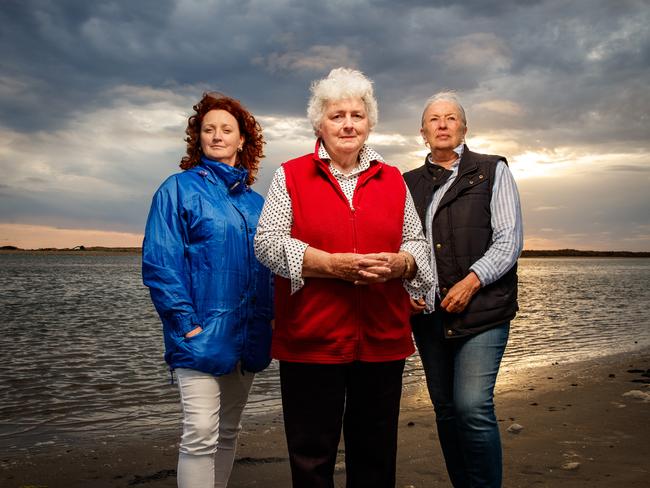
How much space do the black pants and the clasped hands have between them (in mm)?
398

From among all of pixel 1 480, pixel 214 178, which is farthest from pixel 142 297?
pixel 214 178

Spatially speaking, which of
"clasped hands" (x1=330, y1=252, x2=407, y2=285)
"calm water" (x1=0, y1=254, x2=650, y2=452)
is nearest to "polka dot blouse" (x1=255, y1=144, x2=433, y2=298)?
"clasped hands" (x1=330, y1=252, x2=407, y2=285)

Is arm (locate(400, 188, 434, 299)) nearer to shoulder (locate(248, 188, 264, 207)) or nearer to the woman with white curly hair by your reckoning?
the woman with white curly hair

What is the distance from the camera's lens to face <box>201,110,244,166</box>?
3.19 meters

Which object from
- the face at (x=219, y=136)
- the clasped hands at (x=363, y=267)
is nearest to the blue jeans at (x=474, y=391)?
the clasped hands at (x=363, y=267)

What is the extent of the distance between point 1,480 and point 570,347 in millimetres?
10440

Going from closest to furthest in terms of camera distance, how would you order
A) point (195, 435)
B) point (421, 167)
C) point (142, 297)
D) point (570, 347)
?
point (195, 435) < point (421, 167) < point (570, 347) < point (142, 297)

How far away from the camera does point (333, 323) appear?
97.6 inches

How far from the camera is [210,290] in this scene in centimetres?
291

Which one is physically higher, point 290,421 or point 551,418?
point 290,421

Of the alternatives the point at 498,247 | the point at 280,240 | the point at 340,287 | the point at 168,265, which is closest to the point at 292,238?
the point at 280,240

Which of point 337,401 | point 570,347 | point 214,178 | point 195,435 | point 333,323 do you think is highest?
point 214,178

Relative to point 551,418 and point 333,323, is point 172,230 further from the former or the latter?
point 551,418

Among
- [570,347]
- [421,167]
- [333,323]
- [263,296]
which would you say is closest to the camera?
[333,323]
